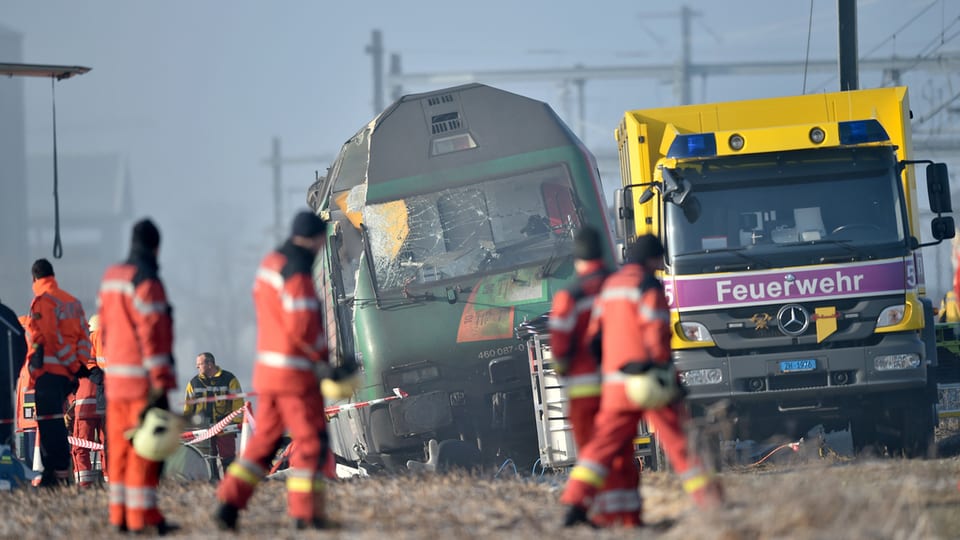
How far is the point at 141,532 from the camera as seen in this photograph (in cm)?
801

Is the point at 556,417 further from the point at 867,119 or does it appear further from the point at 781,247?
the point at 867,119

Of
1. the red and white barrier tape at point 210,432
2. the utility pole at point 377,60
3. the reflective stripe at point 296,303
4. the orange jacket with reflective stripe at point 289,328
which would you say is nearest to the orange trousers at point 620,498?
the orange jacket with reflective stripe at point 289,328

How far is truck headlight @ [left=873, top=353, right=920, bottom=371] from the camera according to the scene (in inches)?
479

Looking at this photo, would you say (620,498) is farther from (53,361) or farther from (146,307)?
(53,361)

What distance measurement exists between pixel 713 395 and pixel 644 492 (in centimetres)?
327

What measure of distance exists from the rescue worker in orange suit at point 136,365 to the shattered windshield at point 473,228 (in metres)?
5.56

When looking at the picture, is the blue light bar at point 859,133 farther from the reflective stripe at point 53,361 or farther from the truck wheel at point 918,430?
the reflective stripe at point 53,361

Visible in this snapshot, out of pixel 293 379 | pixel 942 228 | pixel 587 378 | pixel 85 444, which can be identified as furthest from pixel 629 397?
pixel 85 444

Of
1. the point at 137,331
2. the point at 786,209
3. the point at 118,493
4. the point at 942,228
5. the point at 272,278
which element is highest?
the point at 786,209

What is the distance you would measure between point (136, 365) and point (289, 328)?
1049mm

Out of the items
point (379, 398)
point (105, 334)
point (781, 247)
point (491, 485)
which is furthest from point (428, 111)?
point (105, 334)

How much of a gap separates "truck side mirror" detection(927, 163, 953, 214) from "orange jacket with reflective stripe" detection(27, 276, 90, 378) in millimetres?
7614

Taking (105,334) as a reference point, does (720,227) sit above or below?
above

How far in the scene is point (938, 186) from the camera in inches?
477
